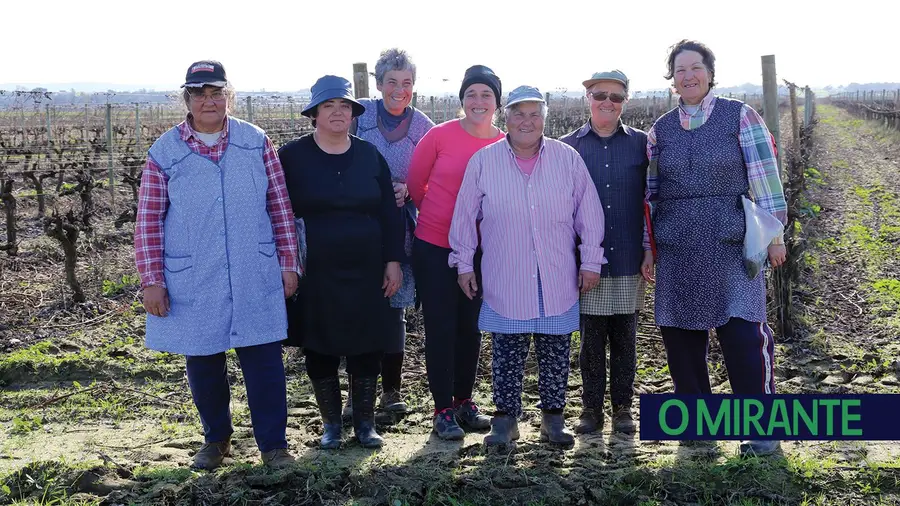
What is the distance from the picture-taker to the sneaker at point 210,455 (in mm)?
3396

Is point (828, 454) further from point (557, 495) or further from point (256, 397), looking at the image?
point (256, 397)

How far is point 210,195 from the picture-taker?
10.6 ft

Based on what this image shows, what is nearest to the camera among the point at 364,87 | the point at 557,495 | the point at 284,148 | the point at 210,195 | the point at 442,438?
the point at 557,495

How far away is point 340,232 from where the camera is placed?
343 cm

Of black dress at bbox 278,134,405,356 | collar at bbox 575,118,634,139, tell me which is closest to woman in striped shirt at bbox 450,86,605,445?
collar at bbox 575,118,634,139

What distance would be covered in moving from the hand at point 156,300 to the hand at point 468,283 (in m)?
1.18

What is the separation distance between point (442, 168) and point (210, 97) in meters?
0.99

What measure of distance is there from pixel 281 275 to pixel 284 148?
530 mm

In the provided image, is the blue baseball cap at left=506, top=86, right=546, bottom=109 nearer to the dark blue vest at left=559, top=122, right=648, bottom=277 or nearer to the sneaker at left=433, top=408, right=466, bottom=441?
the dark blue vest at left=559, top=122, right=648, bottom=277

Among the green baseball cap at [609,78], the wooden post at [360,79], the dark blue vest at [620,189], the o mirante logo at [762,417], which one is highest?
the wooden post at [360,79]

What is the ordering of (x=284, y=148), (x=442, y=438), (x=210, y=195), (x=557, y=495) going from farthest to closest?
(x=442, y=438)
(x=284, y=148)
(x=210, y=195)
(x=557, y=495)

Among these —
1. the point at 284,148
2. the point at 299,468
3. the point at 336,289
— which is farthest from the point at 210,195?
the point at 299,468

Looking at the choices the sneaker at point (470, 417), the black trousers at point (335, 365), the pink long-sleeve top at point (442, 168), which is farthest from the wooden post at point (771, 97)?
the black trousers at point (335, 365)

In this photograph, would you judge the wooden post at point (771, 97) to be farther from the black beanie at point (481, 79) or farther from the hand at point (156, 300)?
the hand at point (156, 300)
